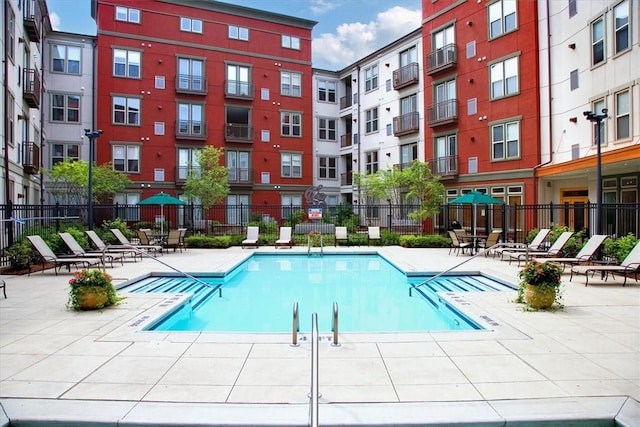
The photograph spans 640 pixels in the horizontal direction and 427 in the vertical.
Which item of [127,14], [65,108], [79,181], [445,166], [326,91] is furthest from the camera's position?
[326,91]

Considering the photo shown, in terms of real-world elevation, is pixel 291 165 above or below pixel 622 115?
above

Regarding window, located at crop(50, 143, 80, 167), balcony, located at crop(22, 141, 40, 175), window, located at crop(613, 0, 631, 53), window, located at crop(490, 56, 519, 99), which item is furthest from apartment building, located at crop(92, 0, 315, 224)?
window, located at crop(613, 0, 631, 53)

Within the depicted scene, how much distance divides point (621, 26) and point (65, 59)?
27737 millimetres

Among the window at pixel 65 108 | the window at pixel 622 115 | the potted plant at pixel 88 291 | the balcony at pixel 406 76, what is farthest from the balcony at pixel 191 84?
the potted plant at pixel 88 291

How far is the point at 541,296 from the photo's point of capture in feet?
23.2

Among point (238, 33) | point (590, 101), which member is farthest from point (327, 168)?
point (590, 101)

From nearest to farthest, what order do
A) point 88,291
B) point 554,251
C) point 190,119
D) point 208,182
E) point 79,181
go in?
point 88,291, point 554,251, point 79,181, point 208,182, point 190,119

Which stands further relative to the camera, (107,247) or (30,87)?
(30,87)

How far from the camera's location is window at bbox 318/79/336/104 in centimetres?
3306

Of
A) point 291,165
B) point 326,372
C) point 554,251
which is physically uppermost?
point 291,165

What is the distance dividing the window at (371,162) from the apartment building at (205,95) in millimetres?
4204

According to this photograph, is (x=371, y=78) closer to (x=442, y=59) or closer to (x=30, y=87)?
(x=442, y=59)

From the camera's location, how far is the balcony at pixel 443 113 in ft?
76.4

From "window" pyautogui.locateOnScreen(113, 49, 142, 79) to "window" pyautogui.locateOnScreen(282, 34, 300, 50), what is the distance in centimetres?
970
